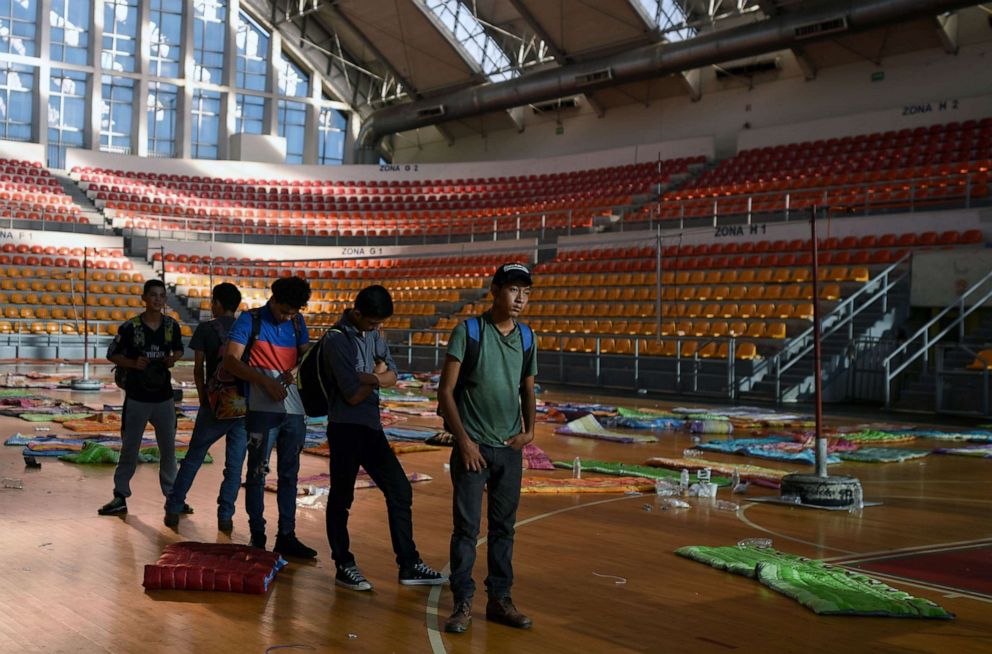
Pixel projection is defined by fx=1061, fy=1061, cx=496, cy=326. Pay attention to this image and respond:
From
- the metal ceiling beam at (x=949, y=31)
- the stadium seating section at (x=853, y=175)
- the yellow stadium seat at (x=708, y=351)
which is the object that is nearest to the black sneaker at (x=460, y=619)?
the yellow stadium seat at (x=708, y=351)

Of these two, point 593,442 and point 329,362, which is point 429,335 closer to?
point 593,442

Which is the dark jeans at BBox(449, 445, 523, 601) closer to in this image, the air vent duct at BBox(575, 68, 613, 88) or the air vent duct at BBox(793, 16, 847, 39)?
the air vent duct at BBox(793, 16, 847, 39)

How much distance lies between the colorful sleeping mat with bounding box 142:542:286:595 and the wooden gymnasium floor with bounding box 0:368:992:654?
73 millimetres

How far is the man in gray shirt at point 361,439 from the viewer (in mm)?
5645

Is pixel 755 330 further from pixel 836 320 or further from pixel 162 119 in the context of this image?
pixel 162 119

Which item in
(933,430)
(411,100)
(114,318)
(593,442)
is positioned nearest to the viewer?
(593,442)

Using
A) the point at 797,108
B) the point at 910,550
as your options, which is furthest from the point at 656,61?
the point at 910,550

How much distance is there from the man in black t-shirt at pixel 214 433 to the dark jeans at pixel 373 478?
1.36 meters

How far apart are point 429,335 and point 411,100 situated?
16917 mm

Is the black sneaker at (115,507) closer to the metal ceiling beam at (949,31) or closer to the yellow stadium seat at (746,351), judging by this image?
the yellow stadium seat at (746,351)

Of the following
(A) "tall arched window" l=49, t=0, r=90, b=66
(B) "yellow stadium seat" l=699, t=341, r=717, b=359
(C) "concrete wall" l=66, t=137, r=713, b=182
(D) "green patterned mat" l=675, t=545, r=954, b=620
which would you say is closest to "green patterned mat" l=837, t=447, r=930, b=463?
(D) "green patterned mat" l=675, t=545, r=954, b=620

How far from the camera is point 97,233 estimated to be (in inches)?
1293

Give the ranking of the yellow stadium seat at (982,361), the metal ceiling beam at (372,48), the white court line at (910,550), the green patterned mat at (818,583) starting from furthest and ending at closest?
the metal ceiling beam at (372,48)
the yellow stadium seat at (982,361)
the white court line at (910,550)
the green patterned mat at (818,583)

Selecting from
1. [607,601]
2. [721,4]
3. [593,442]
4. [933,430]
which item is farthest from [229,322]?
[721,4]
